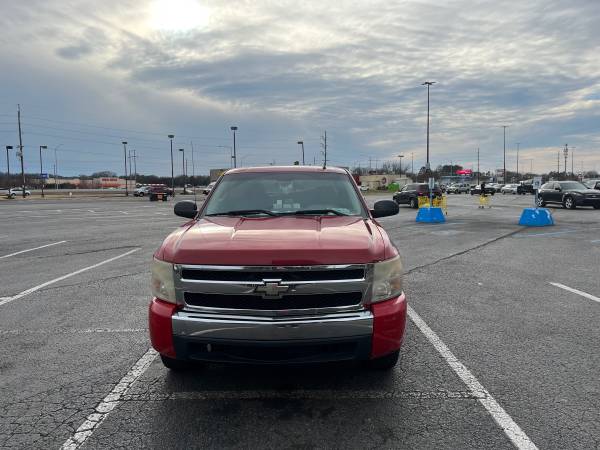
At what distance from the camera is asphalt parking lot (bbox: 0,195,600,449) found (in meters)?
2.92

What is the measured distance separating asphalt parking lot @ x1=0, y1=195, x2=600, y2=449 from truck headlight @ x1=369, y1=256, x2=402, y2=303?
794 millimetres

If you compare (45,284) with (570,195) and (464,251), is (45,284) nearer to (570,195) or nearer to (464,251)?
(464,251)

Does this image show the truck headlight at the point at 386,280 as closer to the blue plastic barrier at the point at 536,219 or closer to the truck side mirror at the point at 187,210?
the truck side mirror at the point at 187,210

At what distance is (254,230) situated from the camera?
359 centimetres

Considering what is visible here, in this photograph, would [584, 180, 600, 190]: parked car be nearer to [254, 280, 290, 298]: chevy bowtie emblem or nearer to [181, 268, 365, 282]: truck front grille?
[181, 268, 365, 282]: truck front grille

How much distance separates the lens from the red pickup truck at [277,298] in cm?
302

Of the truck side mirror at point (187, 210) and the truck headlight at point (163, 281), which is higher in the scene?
the truck side mirror at point (187, 210)

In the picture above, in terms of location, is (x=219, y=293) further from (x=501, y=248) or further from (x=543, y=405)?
(x=501, y=248)

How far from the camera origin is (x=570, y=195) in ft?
82.6

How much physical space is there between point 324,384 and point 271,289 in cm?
109

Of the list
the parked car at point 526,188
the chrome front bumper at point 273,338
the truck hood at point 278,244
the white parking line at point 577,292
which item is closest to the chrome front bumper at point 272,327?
the chrome front bumper at point 273,338

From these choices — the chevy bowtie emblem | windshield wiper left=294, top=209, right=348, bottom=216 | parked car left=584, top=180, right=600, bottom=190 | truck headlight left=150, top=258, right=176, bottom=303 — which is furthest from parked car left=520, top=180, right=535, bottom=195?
truck headlight left=150, top=258, right=176, bottom=303

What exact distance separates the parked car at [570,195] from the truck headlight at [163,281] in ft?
79.4

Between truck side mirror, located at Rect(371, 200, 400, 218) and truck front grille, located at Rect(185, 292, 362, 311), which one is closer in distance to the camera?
truck front grille, located at Rect(185, 292, 362, 311)
